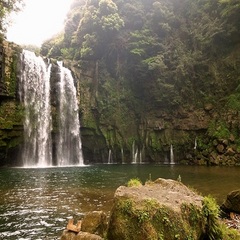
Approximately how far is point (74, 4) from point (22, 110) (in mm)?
27752

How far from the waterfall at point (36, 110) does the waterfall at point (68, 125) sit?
1581mm

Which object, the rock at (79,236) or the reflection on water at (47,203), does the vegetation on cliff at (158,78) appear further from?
the rock at (79,236)

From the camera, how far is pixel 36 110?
31547mm

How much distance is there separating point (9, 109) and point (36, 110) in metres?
3.20

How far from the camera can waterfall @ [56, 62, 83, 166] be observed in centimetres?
3303

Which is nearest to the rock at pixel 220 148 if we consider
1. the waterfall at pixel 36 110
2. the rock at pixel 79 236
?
the waterfall at pixel 36 110

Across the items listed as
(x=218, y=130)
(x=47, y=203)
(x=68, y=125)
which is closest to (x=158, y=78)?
(x=218, y=130)

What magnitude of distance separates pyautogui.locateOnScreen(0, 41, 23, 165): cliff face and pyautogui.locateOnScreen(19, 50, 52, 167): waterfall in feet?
2.60

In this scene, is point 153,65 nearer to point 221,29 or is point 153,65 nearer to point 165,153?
point 221,29

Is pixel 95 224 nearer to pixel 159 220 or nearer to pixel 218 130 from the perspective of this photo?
pixel 159 220

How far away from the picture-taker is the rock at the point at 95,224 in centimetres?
636

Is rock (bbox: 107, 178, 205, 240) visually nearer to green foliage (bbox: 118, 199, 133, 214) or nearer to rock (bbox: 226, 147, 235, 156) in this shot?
green foliage (bbox: 118, 199, 133, 214)

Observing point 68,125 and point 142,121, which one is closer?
point 68,125

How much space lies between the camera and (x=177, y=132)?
34.9 metres
